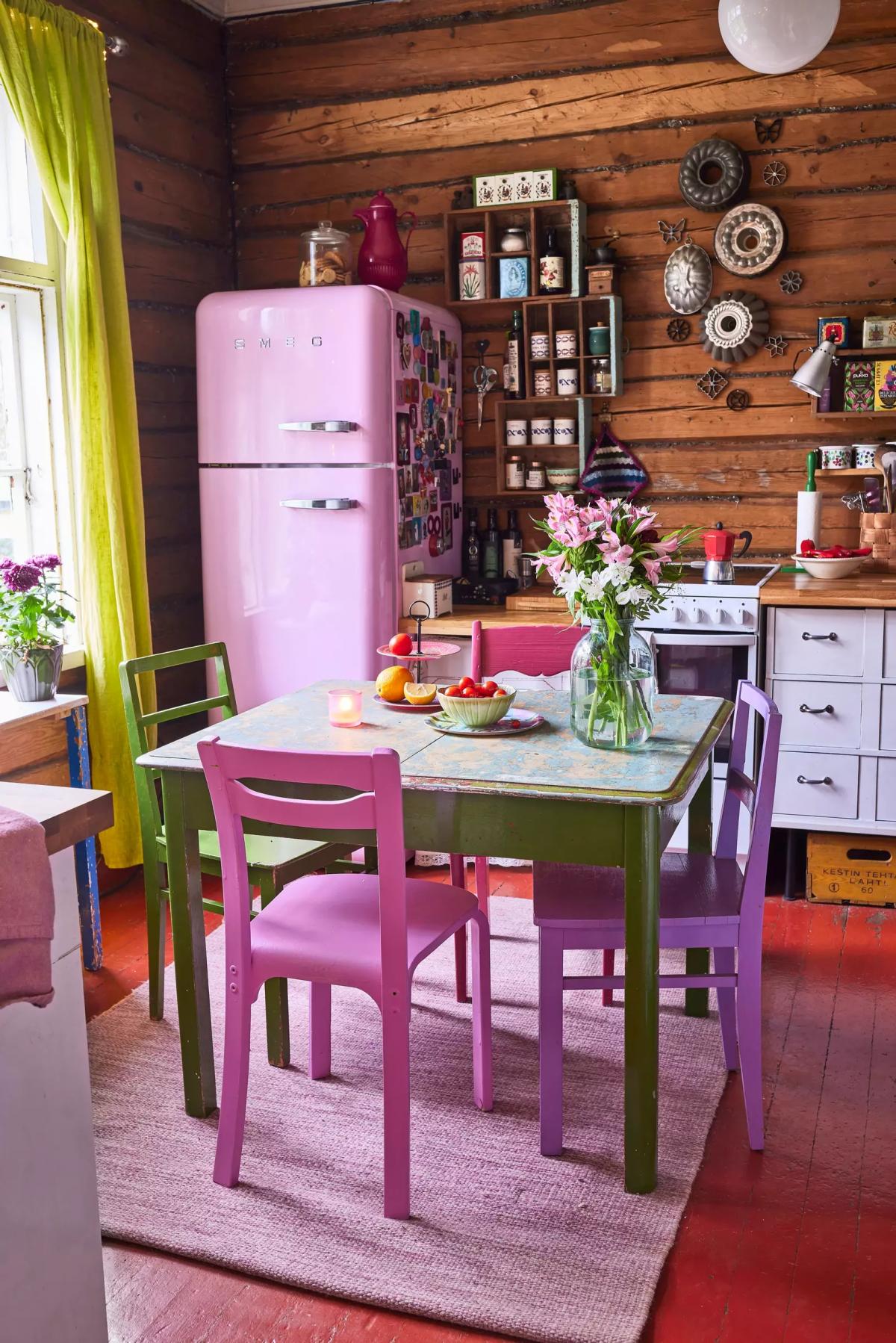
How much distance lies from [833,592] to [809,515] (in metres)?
0.52

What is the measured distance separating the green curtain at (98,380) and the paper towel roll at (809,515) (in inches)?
83.5

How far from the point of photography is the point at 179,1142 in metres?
2.42

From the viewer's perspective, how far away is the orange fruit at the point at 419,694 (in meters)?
2.75

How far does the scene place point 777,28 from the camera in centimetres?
286

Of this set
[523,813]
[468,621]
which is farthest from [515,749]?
[468,621]

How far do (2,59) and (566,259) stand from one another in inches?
74.3

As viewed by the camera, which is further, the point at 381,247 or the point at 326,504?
the point at 381,247

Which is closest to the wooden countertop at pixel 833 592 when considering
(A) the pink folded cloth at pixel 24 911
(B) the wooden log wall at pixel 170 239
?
(B) the wooden log wall at pixel 170 239

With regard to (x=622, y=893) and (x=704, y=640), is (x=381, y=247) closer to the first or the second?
(x=704, y=640)

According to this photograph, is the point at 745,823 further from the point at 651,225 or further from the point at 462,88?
the point at 462,88

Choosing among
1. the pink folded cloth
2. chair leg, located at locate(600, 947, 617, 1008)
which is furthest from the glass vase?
the pink folded cloth

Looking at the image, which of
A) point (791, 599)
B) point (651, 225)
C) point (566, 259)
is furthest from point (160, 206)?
point (791, 599)

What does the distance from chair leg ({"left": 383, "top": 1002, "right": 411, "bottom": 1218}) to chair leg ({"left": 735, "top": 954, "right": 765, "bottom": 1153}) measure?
68 centimetres

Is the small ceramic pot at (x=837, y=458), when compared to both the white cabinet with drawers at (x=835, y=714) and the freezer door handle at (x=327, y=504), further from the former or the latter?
the freezer door handle at (x=327, y=504)
